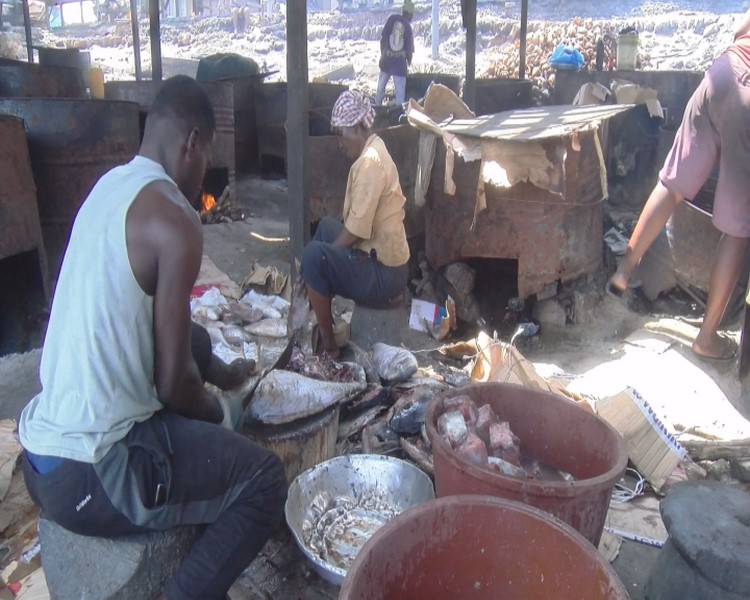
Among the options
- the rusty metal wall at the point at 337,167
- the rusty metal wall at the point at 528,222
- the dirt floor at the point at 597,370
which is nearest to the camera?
the dirt floor at the point at 597,370

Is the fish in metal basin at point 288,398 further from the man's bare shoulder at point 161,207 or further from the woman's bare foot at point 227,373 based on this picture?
the man's bare shoulder at point 161,207

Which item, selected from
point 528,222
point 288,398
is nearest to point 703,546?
point 288,398

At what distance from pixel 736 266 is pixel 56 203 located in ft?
15.7

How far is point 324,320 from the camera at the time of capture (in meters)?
4.38

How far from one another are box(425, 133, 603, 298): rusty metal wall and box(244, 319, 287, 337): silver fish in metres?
2.21

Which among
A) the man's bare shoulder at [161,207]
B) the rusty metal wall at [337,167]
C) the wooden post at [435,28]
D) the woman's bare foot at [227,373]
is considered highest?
the wooden post at [435,28]

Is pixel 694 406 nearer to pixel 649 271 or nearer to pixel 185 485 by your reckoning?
pixel 649 271

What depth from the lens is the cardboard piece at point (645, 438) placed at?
3277mm

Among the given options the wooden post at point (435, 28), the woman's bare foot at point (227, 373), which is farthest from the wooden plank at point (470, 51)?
the wooden post at point (435, 28)

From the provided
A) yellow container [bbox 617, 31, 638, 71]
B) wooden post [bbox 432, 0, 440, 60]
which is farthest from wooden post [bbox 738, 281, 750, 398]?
wooden post [bbox 432, 0, 440, 60]

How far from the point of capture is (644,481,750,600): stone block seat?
2.14 meters

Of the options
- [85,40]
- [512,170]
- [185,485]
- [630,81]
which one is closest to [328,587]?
[185,485]

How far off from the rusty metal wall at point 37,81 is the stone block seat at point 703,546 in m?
6.62

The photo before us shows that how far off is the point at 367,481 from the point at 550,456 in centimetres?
79
